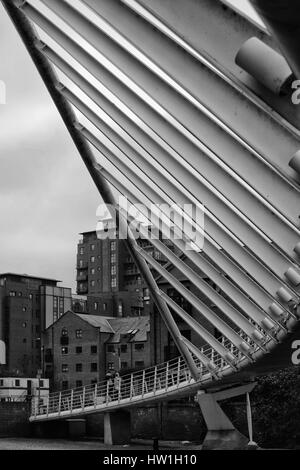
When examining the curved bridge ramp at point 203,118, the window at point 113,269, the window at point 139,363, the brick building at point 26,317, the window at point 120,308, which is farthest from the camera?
the window at point 113,269

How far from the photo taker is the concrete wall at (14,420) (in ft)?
162

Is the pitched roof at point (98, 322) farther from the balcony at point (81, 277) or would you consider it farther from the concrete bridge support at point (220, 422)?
the balcony at point (81, 277)

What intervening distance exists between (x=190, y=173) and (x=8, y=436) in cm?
4141

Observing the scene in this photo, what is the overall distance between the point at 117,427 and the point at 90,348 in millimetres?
14045

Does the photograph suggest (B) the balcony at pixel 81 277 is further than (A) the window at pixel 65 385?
Yes

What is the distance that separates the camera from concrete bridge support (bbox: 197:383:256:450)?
109 feet

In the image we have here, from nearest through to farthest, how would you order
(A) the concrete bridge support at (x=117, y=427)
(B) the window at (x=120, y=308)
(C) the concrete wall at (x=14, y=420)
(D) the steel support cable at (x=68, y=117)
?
1. (D) the steel support cable at (x=68, y=117)
2. (A) the concrete bridge support at (x=117, y=427)
3. (C) the concrete wall at (x=14, y=420)
4. (B) the window at (x=120, y=308)

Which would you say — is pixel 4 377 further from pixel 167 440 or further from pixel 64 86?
pixel 64 86

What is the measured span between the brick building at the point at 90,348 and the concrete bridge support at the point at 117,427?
411 inches

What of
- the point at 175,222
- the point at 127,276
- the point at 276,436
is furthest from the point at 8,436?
the point at 127,276

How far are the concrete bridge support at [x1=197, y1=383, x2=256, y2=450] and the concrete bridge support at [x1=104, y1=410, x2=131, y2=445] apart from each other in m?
11.6

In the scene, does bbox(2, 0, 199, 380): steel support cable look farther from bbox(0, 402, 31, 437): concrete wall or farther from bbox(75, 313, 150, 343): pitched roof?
bbox(75, 313, 150, 343): pitched roof

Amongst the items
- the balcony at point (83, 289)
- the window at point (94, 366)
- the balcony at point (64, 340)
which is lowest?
the window at point (94, 366)

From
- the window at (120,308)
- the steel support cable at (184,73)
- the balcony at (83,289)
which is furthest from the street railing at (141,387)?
the balcony at (83,289)
